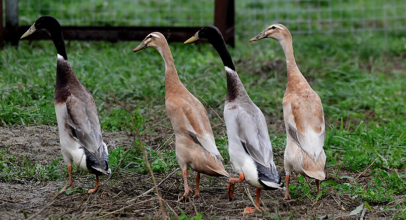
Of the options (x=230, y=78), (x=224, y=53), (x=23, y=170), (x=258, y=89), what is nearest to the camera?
(x=230, y=78)

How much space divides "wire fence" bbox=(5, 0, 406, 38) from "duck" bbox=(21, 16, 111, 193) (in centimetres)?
555

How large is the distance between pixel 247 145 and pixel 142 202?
91 centimetres

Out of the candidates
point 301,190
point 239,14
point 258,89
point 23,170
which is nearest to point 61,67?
point 23,170

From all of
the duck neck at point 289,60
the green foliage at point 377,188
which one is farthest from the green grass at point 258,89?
the duck neck at point 289,60

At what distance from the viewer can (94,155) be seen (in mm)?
4289

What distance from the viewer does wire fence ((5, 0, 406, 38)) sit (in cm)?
1058

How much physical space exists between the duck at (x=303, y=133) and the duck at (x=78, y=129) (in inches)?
58.3

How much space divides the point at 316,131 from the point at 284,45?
1014 millimetres

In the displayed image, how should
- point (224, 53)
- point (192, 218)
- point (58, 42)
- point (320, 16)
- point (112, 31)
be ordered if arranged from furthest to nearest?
point (320, 16)
point (112, 31)
point (58, 42)
point (224, 53)
point (192, 218)

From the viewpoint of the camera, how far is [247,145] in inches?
166

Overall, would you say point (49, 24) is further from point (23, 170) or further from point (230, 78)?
point (230, 78)

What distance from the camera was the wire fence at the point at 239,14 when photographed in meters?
10.6

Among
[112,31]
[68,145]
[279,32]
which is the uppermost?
[279,32]

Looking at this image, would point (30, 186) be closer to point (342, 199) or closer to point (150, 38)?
point (150, 38)
